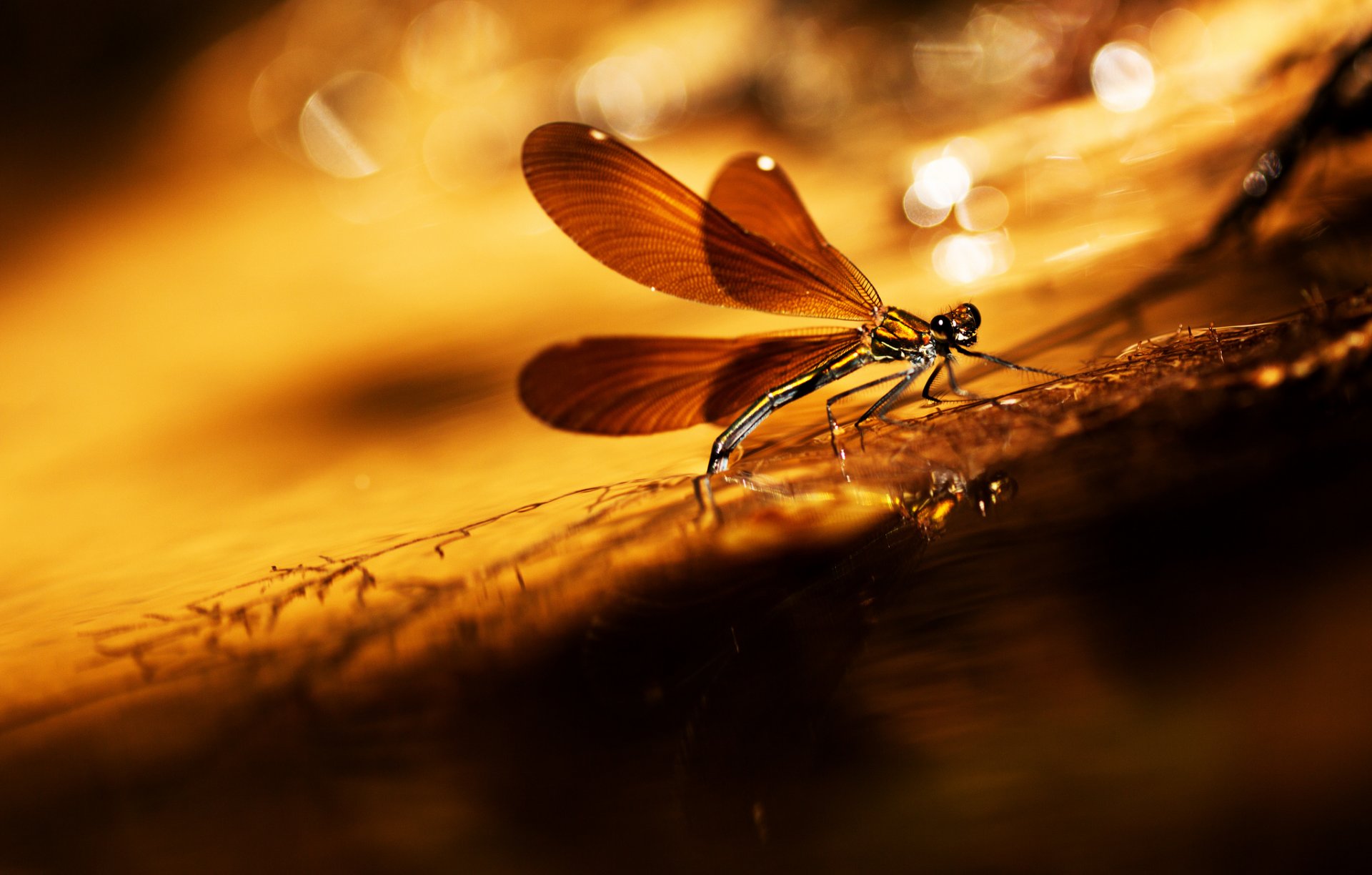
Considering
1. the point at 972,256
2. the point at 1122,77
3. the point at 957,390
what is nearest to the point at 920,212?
the point at 972,256

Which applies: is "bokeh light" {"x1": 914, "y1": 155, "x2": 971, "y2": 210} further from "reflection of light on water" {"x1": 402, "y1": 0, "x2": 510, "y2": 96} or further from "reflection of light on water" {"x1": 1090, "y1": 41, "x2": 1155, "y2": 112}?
"reflection of light on water" {"x1": 402, "y1": 0, "x2": 510, "y2": 96}

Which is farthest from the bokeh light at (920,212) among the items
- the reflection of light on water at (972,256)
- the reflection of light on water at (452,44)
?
the reflection of light on water at (452,44)

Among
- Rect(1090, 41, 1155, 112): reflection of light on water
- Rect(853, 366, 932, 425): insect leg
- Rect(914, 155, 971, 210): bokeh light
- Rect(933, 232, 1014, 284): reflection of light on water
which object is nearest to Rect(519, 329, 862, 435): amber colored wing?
Rect(853, 366, 932, 425): insect leg

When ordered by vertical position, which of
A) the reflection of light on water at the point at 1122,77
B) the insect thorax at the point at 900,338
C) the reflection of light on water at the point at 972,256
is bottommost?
the insect thorax at the point at 900,338

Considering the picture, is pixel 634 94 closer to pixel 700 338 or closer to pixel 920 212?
pixel 920 212

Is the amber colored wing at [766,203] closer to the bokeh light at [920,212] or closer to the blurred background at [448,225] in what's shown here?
the blurred background at [448,225]

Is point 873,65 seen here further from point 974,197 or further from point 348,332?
point 348,332
